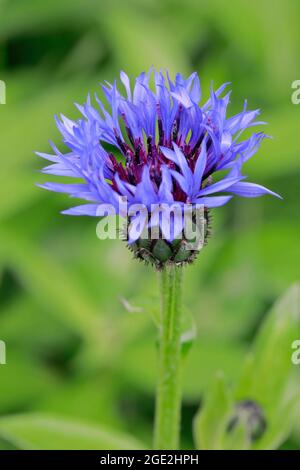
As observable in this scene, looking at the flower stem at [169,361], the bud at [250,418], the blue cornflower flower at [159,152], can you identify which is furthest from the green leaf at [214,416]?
the blue cornflower flower at [159,152]

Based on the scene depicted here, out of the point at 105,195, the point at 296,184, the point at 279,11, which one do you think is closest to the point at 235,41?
the point at 279,11

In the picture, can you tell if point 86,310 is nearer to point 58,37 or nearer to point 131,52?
point 131,52

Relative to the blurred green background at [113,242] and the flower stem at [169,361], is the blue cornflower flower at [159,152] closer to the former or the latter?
the flower stem at [169,361]

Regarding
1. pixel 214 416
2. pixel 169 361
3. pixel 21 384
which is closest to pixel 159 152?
pixel 169 361

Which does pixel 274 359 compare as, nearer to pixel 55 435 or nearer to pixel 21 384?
pixel 55 435

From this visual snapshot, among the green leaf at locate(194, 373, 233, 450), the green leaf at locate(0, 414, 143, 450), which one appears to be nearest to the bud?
the green leaf at locate(194, 373, 233, 450)

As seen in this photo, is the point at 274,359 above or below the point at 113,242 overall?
below
